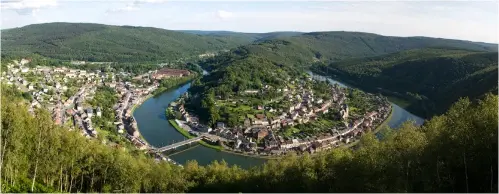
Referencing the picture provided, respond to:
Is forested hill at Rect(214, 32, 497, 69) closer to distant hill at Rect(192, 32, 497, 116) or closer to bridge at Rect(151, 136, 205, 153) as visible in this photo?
distant hill at Rect(192, 32, 497, 116)

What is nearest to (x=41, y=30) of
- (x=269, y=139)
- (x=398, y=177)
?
(x=269, y=139)

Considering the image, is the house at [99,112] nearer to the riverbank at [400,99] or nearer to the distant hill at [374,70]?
the distant hill at [374,70]

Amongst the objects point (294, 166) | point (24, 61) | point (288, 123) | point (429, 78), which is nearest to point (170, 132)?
point (288, 123)

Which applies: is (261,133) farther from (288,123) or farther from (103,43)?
(103,43)

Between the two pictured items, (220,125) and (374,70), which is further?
(374,70)

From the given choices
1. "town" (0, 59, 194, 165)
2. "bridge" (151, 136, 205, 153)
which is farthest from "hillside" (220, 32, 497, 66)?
"bridge" (151, 136, 205, 153)

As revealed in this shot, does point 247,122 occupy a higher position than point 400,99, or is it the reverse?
point 400,99
